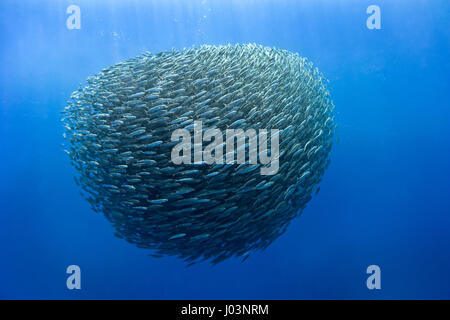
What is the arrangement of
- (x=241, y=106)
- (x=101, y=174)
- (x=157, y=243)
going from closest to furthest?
(x=241, y=106) < (x=101, y=174) < (x=157, y=243)

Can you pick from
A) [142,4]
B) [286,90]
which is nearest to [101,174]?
[286,90]

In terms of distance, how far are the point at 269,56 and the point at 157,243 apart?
7.37ft

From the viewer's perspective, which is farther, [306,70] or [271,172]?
[306,70]

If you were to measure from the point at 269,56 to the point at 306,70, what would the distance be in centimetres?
49

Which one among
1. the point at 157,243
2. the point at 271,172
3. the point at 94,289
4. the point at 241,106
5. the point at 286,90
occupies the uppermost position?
the point at 286,90

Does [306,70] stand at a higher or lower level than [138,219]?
higher

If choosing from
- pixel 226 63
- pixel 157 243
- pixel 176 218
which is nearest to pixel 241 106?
pixel 226 63

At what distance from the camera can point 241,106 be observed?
2594 millimetres

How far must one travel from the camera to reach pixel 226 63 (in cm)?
283

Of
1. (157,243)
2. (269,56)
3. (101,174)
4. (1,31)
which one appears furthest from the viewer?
(1,31)

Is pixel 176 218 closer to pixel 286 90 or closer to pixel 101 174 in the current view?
pixel 101 174

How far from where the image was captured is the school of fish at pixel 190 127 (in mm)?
2467

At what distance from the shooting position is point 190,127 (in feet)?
7.71

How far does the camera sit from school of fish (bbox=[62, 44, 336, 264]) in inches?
97.1
